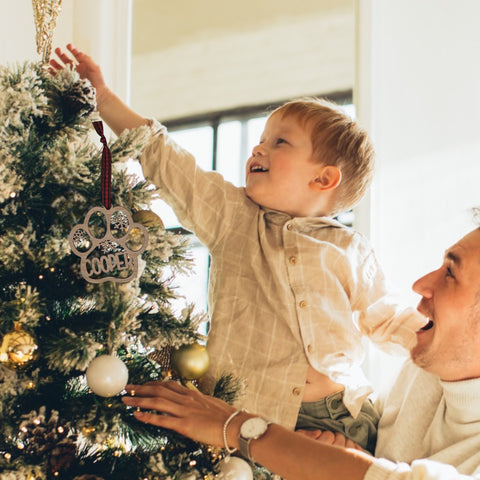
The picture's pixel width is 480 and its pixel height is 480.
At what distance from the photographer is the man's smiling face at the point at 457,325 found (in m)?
1.29

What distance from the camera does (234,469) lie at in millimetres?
1024

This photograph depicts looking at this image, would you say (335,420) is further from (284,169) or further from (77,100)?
(77,100)

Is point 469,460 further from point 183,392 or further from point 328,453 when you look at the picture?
point 183,392

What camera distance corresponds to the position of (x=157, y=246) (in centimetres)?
102

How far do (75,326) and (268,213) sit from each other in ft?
1.94

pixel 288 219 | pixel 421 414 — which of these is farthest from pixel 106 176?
pixel 421 414

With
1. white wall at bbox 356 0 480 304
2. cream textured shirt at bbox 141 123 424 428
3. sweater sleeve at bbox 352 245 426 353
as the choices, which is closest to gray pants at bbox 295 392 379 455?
cream textured shirt at bbox 141 123 424 428

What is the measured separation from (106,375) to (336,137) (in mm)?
757

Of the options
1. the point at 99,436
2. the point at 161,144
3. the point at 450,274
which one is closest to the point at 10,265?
the point at 99,436

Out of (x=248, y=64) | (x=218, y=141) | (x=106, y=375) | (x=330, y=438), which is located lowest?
(x=330, y=438)

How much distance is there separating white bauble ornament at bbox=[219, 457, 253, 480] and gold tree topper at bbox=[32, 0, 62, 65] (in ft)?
2.37

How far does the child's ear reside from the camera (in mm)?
1439

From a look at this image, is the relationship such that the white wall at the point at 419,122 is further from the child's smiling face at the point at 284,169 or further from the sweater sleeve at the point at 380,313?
the child's smiling face at the point at 284,169

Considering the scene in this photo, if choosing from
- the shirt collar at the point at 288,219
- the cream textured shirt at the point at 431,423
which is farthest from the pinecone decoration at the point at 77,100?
the cream textured shirt at the point at 431,423
